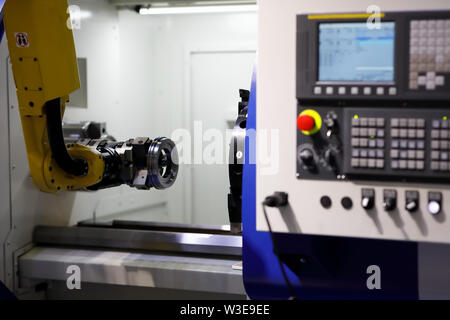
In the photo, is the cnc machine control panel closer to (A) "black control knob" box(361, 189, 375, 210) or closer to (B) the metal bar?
(A) "black control knob" box(361, 189, 375, 210)

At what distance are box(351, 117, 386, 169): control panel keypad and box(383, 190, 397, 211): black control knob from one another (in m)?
0.07

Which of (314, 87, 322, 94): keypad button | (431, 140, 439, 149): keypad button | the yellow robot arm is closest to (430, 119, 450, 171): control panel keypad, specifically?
(431, 140, 439, 149): keypad button

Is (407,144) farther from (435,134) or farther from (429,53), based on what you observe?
(429,53)

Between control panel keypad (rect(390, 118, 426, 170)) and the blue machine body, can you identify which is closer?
control panel keypad (rect(390, 118, 426, 170))

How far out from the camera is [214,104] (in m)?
3.71

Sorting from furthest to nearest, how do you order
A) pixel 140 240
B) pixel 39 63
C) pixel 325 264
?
pixel 140 240 → pixel 39 63 → pixel 325 264

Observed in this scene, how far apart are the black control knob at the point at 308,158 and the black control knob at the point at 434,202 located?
293 millimetres

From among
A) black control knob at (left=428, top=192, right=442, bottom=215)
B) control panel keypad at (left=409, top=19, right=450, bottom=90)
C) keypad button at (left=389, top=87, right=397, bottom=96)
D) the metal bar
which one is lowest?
the metal bar

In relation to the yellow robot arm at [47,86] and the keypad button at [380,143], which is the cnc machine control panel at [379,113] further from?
the yellow robot arm at [47,86]

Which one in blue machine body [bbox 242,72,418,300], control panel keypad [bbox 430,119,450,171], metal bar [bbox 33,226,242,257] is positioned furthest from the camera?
metal bar [bbox 33,226,242,257]

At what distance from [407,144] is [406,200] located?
140 mm

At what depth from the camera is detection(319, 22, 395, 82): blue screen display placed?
3.94ft

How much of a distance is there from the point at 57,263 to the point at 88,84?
1.14 metres

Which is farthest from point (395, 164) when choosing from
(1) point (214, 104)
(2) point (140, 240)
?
(1) point (214, 104)
